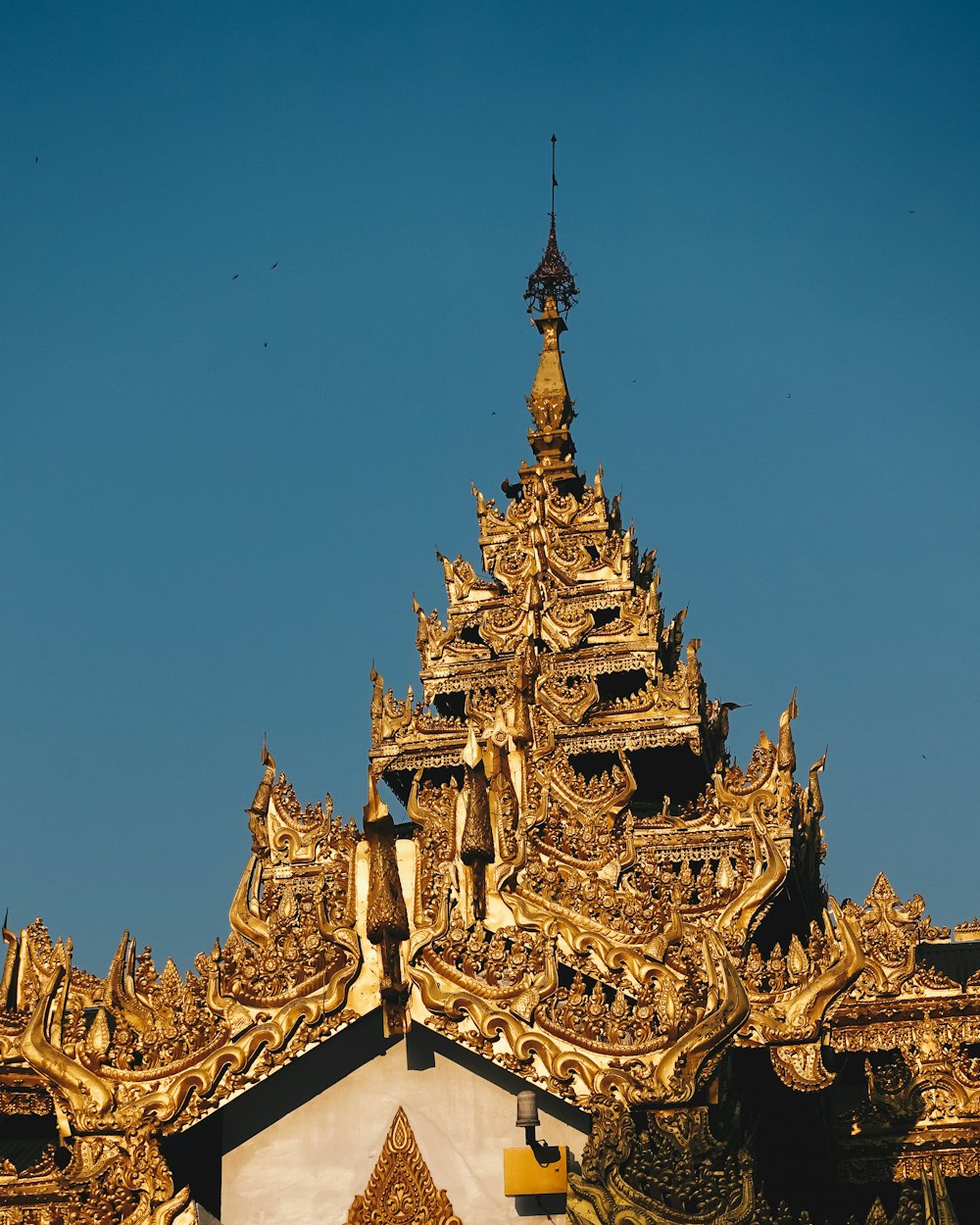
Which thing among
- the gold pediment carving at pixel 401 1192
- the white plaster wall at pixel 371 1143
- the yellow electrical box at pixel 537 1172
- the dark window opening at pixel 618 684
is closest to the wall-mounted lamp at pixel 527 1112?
the yellow electrical box at pixel 537 1172

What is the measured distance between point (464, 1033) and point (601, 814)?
38.1ft

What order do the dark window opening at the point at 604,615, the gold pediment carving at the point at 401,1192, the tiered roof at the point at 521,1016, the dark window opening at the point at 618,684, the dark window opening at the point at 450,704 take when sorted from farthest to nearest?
the dark window opening at the point at 450,704 < the dark window opening at the point at 604,615 < the dark window opening at the point at 618,684 < the gold pediment carving at the point at 401,1192 < the tiered roof at the point at 521,1016

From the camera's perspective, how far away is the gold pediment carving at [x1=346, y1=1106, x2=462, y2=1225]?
1202 cm

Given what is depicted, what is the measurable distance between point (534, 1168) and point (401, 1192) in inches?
34.2

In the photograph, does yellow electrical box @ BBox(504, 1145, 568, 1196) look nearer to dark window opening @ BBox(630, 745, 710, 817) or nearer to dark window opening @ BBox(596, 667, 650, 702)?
dark window opening @ BBox(630, 745, 710, 817)

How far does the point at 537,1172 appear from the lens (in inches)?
468

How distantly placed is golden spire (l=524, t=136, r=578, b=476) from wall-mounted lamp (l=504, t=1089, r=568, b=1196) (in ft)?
66.2

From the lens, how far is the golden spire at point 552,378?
104 ft

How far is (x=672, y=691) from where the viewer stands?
86.8ft

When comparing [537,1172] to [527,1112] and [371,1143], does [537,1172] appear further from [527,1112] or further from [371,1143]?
[371,1143]

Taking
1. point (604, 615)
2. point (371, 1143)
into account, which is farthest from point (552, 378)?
point (371, 1143)

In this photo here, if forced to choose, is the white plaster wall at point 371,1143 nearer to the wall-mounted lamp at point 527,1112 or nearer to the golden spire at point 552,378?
the wall-mounted lamp at point 527,1112

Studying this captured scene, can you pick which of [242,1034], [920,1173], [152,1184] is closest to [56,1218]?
[152,1184]

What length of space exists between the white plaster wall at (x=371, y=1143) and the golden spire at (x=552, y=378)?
64.8 ft
